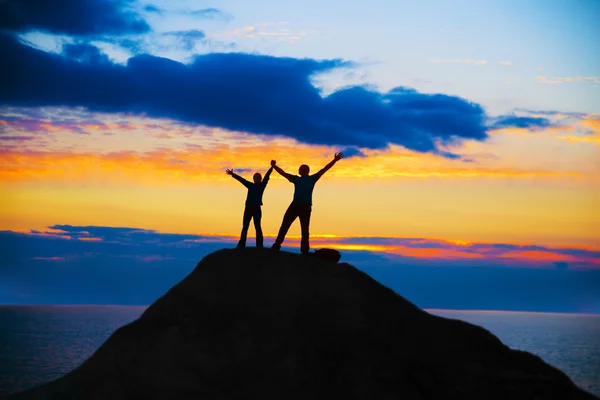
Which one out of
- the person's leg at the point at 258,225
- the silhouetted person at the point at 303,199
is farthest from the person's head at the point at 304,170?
the person's leg at the point at 258,225

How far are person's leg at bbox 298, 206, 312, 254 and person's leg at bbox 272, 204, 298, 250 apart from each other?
22 centimetres

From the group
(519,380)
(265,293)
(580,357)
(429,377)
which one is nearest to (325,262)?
(265,293)

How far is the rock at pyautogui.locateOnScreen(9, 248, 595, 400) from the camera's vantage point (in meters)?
18.5

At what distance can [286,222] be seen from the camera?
22.9 metres

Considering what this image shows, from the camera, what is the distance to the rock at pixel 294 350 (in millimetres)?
18484

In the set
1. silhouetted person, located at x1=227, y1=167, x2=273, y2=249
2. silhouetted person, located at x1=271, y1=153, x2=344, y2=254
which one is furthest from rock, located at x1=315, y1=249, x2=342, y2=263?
silhouetted person, located at x1=227, y1=167, x2=273, y2=249

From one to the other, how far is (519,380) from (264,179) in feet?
31.7

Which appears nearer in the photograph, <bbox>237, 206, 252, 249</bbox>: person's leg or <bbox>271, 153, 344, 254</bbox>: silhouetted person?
<bbox>271, 153, 344, 254</bbox>: silhouetted person

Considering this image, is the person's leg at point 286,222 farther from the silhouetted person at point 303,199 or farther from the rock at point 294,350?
the rock at point 294,350

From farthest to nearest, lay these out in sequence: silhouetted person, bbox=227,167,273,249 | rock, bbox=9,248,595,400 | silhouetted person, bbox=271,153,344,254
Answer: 1. silhouetted person, bbox=227,167,273,249
2. silhouetted person, bbox=271,153,344,254
3. rock, bbox=9,248,595,400

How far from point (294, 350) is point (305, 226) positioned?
4.60 m

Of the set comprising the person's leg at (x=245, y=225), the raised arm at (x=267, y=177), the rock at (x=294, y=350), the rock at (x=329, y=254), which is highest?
the raised arm at (x=267, y=177)

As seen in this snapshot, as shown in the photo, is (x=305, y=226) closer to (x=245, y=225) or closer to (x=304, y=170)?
(x=304, y=170)

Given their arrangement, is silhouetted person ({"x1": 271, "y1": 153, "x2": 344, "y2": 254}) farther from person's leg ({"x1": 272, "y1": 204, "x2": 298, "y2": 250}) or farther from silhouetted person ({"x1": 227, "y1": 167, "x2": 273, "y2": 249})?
silhouetted person ({"x1": 227, "y1": 167, "x2": 273, "y2": 249})
